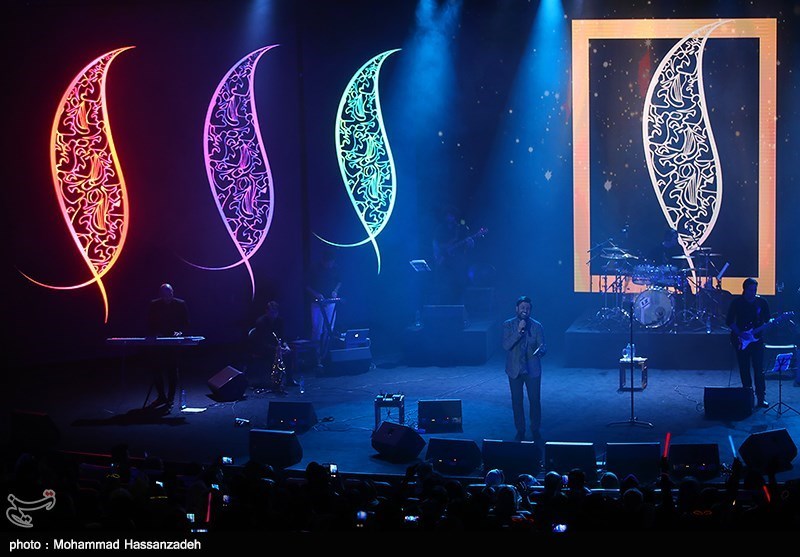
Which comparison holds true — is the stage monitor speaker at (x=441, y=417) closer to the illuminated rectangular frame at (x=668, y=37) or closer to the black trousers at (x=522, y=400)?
the black trousers at (x=522, y=400)

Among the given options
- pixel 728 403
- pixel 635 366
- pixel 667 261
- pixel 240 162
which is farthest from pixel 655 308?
pixel 240 162

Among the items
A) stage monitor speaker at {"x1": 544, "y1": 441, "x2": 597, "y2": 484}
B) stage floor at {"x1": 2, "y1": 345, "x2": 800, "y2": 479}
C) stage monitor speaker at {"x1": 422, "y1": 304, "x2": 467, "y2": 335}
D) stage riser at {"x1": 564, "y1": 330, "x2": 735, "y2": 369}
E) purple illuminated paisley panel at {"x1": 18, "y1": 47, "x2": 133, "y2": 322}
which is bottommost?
stage floor at {"x1": 2, "y1": 345, "x2": 800, "y2": 479}

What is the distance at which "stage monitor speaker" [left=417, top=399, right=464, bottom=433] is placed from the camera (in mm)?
10965

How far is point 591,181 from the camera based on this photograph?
16.7 metres

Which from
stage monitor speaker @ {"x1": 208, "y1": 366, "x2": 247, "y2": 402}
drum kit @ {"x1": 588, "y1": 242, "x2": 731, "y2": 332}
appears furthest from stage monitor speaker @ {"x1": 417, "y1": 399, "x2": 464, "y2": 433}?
drum kit @ {"x1": 588, "y1": 242, "x2": 731, "y2": 332}

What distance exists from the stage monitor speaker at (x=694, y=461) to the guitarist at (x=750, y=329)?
110 inches

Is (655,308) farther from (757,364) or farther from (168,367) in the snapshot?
(168,367)

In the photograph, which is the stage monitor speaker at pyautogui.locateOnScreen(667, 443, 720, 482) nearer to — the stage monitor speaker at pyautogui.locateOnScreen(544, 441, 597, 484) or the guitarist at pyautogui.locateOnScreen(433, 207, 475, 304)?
the stage monitor speaker at pyautogui.locateOnScreen(544, 441, 597, 484)

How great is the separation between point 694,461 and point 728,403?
7.97 ft

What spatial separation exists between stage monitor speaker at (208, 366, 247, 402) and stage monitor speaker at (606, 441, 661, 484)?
18.6 feet

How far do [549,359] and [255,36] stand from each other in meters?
7.50

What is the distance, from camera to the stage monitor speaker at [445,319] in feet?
49.9

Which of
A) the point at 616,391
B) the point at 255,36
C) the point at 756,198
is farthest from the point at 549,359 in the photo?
the point at 255,36

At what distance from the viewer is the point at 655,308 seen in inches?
566
